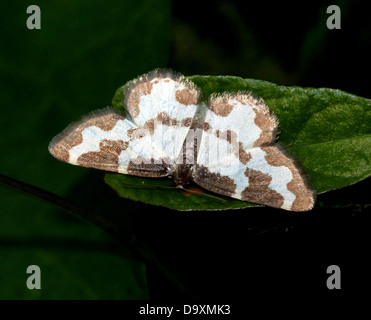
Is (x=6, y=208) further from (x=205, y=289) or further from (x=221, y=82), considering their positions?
(x=221, y=82)

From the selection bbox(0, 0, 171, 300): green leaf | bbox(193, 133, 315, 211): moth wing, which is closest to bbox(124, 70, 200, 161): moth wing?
bbox(193, 133, 315, 211): moth wing

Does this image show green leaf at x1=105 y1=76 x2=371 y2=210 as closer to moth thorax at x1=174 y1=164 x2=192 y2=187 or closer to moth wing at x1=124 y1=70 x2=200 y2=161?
moth thorax at x1=174 y1=164 x2=192 y2=187

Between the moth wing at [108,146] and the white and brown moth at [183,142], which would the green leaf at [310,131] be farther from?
the moth wing at [108,146]

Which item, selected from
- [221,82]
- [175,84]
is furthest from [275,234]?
[175,84]

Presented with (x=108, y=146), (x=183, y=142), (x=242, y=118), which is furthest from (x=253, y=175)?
(x=108, y=146)

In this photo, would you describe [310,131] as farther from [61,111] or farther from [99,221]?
[61,111]

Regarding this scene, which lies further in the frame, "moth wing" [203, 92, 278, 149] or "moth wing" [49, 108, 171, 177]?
"moth wing" [49, 108, 171, 177]

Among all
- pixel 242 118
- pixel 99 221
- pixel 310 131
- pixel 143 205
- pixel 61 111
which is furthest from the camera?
pixel 61 111
